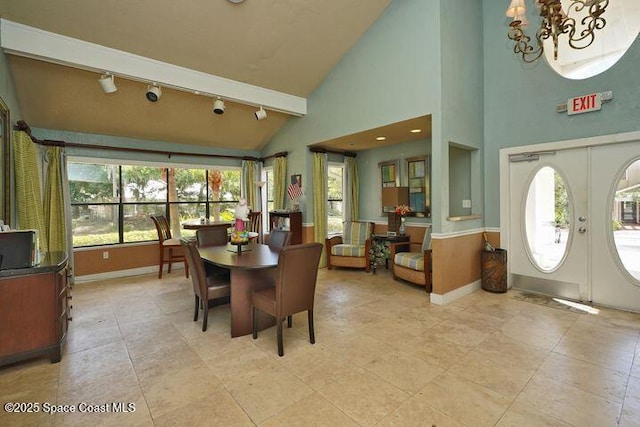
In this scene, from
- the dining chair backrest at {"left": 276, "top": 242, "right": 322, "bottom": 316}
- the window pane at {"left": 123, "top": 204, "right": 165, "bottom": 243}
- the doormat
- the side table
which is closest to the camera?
the dining chair backrest at {"left": 276, "top": 242, "right": 322, "bottom": 316}

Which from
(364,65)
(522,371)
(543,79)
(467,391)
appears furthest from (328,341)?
(543,79)

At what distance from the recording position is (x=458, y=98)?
383cm

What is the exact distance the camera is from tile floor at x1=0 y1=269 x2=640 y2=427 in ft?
5.84

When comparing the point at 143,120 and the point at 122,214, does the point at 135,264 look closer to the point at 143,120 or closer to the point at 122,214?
the point at 122,214

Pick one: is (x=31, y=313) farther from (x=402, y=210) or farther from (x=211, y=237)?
(x=402, y=210)

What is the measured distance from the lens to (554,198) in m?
3.86

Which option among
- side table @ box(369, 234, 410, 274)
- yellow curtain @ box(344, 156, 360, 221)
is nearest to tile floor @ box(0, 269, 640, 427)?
side table @ box(369, 234, 410, 274)

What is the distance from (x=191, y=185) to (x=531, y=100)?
585 centimetres

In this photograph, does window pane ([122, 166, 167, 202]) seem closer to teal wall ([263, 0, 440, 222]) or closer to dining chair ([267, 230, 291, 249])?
teal wall ([263, 0, 440, 222])

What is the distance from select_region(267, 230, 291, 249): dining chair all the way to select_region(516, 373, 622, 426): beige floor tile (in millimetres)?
2501

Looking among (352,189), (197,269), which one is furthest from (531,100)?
(197,269)

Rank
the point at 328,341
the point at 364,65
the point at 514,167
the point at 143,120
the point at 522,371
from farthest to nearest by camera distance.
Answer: the point at 143,120, the point at 364,65, the point at 514,167, the point at 328,341, the point at 522,371

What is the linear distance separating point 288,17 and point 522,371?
4.44 metres

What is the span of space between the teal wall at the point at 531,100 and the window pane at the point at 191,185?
17.0 ft
